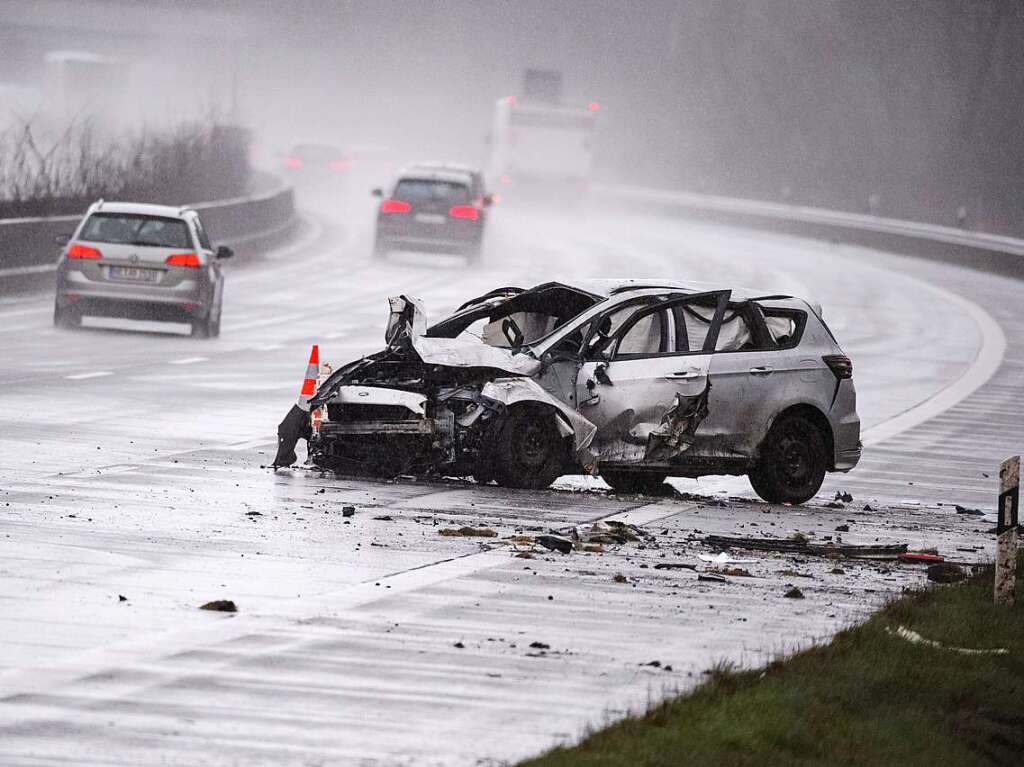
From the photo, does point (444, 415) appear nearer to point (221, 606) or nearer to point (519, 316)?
point (519, 316)

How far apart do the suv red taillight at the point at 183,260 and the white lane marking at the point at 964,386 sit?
345 inches

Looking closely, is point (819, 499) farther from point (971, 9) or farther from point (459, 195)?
point (971, 9)

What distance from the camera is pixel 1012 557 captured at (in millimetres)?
10844

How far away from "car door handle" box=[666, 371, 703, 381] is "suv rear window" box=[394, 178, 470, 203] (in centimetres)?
3243

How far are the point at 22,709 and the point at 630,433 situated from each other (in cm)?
783

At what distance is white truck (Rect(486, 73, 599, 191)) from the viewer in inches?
2955

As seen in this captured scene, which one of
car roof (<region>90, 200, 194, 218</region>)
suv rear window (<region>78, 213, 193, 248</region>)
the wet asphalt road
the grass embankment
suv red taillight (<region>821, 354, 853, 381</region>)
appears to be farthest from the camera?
car roof (<region>90, 200, 194, 218</region>)

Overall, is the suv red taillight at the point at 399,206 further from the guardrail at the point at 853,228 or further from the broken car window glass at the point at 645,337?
the broken car window glass at the point at 645,337

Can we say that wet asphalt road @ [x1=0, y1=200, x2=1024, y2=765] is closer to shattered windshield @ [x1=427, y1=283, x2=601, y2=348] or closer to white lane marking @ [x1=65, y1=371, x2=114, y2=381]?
white lane marking @ [x1=65, y1=371, x2=114, y2=381]

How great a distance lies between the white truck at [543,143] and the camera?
7506 centimetres

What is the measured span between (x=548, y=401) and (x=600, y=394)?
0.50 m

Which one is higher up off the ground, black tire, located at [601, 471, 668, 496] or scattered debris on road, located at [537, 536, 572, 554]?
scattered debris on road, located at [537, 536, 572, 554]

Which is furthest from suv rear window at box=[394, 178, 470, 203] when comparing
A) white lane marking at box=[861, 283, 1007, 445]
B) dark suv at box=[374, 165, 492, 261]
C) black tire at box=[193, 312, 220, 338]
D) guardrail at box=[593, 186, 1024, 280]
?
black tire at box=[193, 312, 220, 338]

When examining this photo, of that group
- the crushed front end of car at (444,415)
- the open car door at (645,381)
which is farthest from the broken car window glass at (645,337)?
the crushed front end of car at (444,415)
